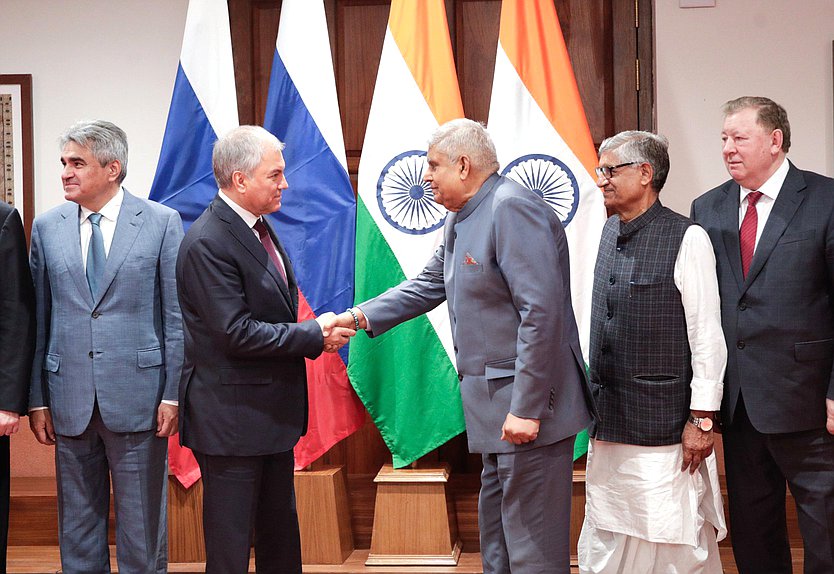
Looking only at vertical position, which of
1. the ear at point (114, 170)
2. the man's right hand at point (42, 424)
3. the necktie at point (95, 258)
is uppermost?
the ear at point (114, 170)

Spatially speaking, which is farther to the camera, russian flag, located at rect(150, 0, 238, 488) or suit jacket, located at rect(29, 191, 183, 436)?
russian flag, located at rect(150, 0, 238, 488)

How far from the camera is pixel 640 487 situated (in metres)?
2.57

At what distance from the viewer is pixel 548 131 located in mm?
3320

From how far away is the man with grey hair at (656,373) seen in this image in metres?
2.50

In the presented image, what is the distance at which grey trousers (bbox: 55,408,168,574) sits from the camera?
2.62 m

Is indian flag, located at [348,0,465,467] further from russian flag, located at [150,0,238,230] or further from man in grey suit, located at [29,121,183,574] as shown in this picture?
man in grey suit, located at [29,121,183,574]

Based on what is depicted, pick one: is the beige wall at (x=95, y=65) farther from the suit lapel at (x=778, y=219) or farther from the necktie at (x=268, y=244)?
the suit lapel at (x=778, y=219)

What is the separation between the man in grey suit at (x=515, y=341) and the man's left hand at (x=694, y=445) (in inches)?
12.4

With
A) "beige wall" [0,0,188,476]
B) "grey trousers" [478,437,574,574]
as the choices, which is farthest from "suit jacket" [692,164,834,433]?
"beige wall" [0,0,188,476]

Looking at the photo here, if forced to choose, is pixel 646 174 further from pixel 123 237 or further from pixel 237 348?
pixel 123 237

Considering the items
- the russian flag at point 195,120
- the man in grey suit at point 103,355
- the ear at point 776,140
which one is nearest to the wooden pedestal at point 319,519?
the russian flag at point 195,120

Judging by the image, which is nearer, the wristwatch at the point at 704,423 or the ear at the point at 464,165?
the ear at the point at 464,165

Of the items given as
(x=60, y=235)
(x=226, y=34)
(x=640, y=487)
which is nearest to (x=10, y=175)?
(x=226, y=34)

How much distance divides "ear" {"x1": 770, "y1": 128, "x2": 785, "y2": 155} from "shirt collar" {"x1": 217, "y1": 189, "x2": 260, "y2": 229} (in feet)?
4.91
